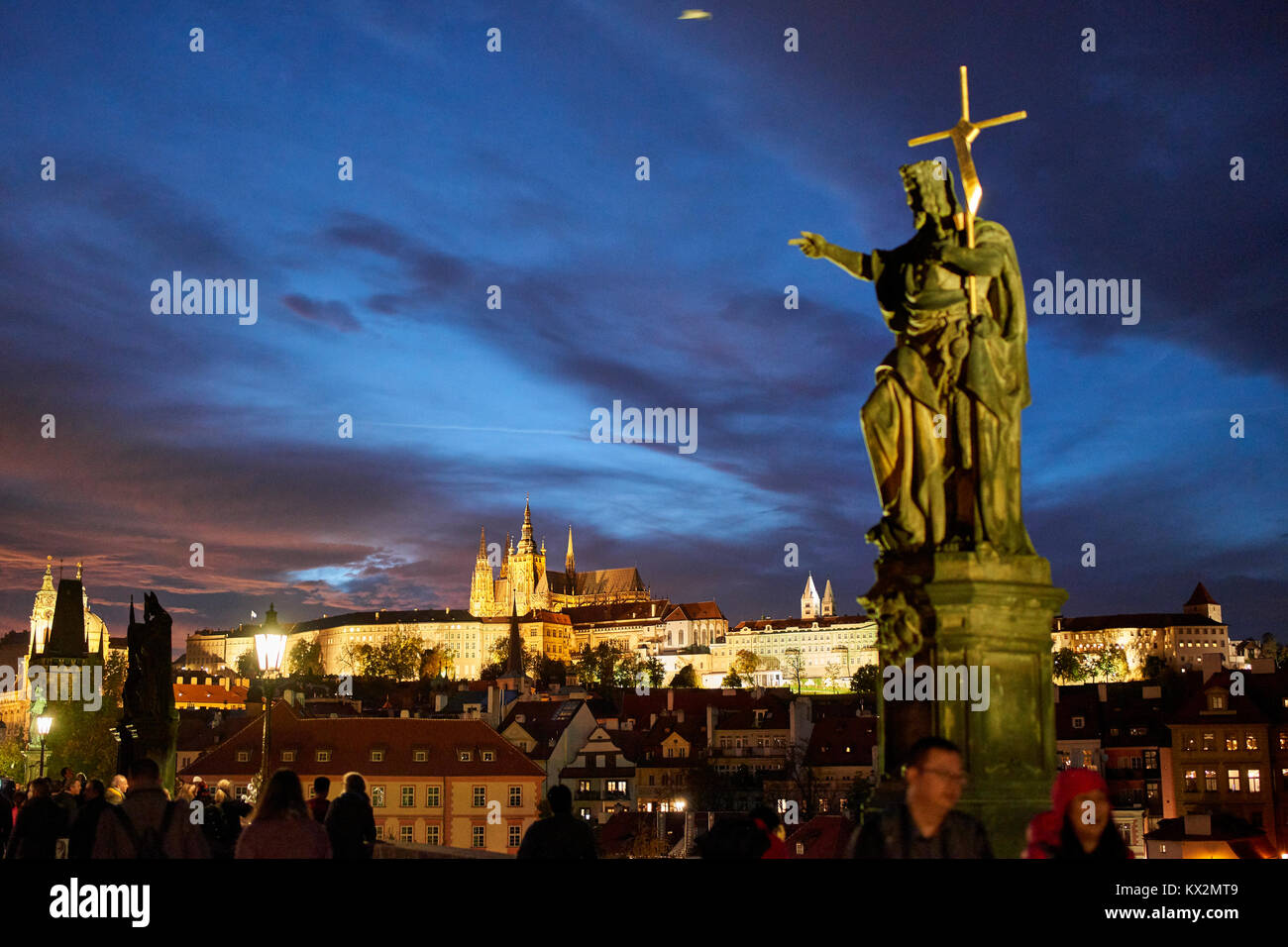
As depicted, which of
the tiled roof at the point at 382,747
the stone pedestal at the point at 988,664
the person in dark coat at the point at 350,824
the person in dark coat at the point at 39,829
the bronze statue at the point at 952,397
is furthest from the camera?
the tiled roof at the point at 382,747

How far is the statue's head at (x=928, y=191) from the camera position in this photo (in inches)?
297

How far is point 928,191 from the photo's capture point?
7562 millimetres

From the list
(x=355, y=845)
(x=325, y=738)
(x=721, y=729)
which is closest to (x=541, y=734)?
(x=721, y=729)

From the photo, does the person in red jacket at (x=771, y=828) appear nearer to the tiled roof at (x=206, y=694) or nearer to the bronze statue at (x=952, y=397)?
the bronze statue at (x=952, y=397)

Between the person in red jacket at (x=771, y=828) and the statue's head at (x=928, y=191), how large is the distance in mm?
3274

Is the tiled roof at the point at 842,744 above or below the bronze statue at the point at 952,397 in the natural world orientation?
below

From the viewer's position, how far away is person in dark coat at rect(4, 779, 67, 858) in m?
9.90

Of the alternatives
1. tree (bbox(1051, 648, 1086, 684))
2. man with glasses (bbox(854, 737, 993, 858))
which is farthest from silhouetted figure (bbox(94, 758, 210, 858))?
tree (bbox(1051, 648, 1086, 684))

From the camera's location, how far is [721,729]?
269 feet

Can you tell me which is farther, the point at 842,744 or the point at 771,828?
the point at 842,744

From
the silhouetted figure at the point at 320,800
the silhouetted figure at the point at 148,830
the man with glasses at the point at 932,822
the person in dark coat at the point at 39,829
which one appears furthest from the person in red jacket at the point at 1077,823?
the silhouetted figure at the point at 320,800

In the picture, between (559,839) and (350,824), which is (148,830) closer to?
(559,839)

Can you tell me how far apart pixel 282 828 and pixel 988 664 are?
3.57 meters

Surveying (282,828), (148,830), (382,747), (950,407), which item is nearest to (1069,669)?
(382,747)
